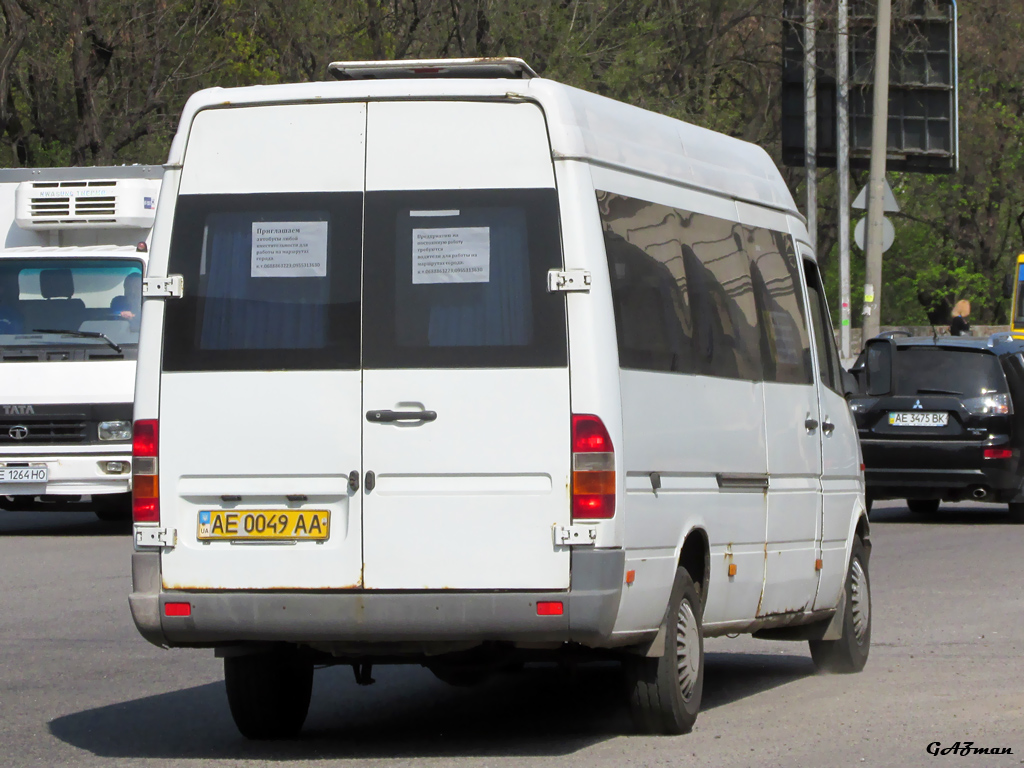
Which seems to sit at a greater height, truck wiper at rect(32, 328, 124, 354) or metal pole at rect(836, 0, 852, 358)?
metal pole at rect(836, 0, 852, 358)

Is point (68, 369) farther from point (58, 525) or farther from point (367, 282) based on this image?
point (367, 282)

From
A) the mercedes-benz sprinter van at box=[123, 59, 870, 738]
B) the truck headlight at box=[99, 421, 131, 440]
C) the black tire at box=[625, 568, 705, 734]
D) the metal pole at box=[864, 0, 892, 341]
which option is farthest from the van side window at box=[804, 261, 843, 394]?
the metal pole at box=[864, 0, 892, 341]

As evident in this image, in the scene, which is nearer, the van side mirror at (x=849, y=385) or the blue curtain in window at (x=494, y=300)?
the blue curtain in window at (x=494, y=300)

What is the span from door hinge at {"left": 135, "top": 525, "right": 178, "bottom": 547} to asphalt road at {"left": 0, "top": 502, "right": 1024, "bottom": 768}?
32.1 inches

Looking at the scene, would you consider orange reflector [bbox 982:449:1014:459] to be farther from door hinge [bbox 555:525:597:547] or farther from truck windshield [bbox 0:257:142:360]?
door hinge [bbox 555:525:597:547]

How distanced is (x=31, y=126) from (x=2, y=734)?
2712 cm

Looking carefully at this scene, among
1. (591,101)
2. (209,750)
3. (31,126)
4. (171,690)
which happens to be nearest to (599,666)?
(171,690)

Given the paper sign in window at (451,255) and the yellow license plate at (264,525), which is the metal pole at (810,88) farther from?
the yellow license plate at (264,525)

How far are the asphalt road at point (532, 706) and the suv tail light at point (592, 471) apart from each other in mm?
941

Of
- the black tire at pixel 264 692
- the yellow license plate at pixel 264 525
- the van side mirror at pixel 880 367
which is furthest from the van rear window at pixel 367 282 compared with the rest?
the van side mirror at pixel 880 367

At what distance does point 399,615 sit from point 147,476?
1.08 meters

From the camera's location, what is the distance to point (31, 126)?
33188 mm

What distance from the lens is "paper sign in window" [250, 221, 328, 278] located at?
6793mm

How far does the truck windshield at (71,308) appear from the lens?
16469mm
